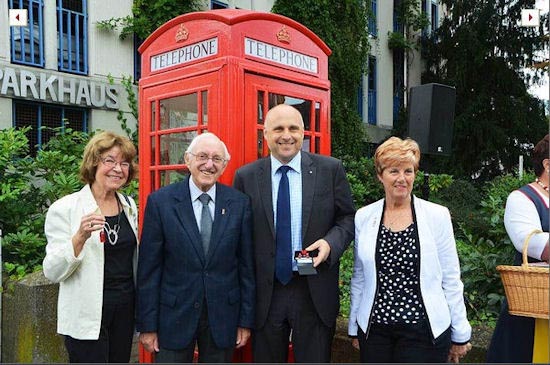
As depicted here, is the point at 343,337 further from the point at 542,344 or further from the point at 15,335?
the point at 15,335

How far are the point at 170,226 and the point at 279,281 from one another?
25.6 inches

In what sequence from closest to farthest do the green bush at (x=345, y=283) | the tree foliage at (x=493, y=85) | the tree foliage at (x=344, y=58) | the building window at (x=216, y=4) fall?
the green bush at (x=345, y=283) → the building window at (x=216, y=4) → the tree foliage at (x=344, y=58) → the tree foliage at (x=493, y=85)

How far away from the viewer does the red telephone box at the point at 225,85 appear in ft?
11.9

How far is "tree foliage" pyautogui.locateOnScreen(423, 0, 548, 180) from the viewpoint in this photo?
21141 mm

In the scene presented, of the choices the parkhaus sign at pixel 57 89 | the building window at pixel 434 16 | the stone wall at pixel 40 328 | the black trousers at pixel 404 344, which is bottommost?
the stone wall at pixel 40 328

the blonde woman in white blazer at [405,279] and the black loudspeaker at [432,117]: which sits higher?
the black loudspeaker at [432,117]

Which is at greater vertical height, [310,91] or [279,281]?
[310,91]

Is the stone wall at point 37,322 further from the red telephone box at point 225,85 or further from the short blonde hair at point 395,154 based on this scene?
the short blonde hair at point 395,154

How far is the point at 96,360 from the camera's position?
10.0ft

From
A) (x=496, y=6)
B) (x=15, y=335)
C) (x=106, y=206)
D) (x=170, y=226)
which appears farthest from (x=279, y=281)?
(x=496, y=6)

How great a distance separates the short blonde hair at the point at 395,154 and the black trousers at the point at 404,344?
0.83 metres

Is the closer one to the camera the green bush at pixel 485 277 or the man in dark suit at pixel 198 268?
the man in dark suit at pixel 198 268

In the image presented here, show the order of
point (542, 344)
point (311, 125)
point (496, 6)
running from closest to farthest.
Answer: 1. point (542, 344)
2. point (311, 125)
3. point (496, 6)

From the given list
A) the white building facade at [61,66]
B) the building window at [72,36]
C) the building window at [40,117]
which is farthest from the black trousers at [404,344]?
the building window at [72,36]
